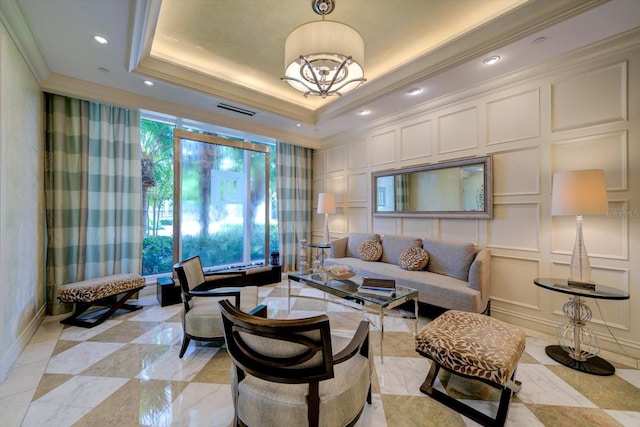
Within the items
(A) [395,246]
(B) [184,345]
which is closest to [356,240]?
(A) [395,246]

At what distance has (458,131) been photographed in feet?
10.8

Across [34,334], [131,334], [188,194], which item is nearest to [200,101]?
[188,194]

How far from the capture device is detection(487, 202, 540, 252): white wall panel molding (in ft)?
8.84

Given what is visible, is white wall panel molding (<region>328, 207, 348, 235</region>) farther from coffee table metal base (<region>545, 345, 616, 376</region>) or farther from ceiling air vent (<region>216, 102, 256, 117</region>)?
coffee table metal base (<region>545, 345, 616, 376</region>)

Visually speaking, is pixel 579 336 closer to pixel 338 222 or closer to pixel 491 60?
pixel 491 60

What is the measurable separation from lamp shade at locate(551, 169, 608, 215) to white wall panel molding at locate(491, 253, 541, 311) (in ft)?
2.70

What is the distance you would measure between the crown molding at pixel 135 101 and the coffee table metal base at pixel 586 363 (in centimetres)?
461

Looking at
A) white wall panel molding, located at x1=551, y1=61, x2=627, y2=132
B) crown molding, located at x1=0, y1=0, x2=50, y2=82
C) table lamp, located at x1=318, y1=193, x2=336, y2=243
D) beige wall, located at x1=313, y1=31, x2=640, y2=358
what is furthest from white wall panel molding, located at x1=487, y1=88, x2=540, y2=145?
crown molding, located at x1=0, y1=0, x2=50, y2=82

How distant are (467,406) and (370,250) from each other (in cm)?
246

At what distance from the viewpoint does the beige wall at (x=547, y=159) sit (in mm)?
2195

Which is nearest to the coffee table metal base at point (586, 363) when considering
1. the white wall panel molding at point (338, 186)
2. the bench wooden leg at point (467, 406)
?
the bench wooden leg at point (467, 406)

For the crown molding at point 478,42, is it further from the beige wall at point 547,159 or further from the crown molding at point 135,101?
the crown molding at point 135,101

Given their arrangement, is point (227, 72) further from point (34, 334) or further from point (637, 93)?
point (637, 93)

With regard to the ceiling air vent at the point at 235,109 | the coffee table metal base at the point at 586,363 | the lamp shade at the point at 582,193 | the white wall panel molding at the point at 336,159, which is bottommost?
the coffee table metal base at the point at 586,363
